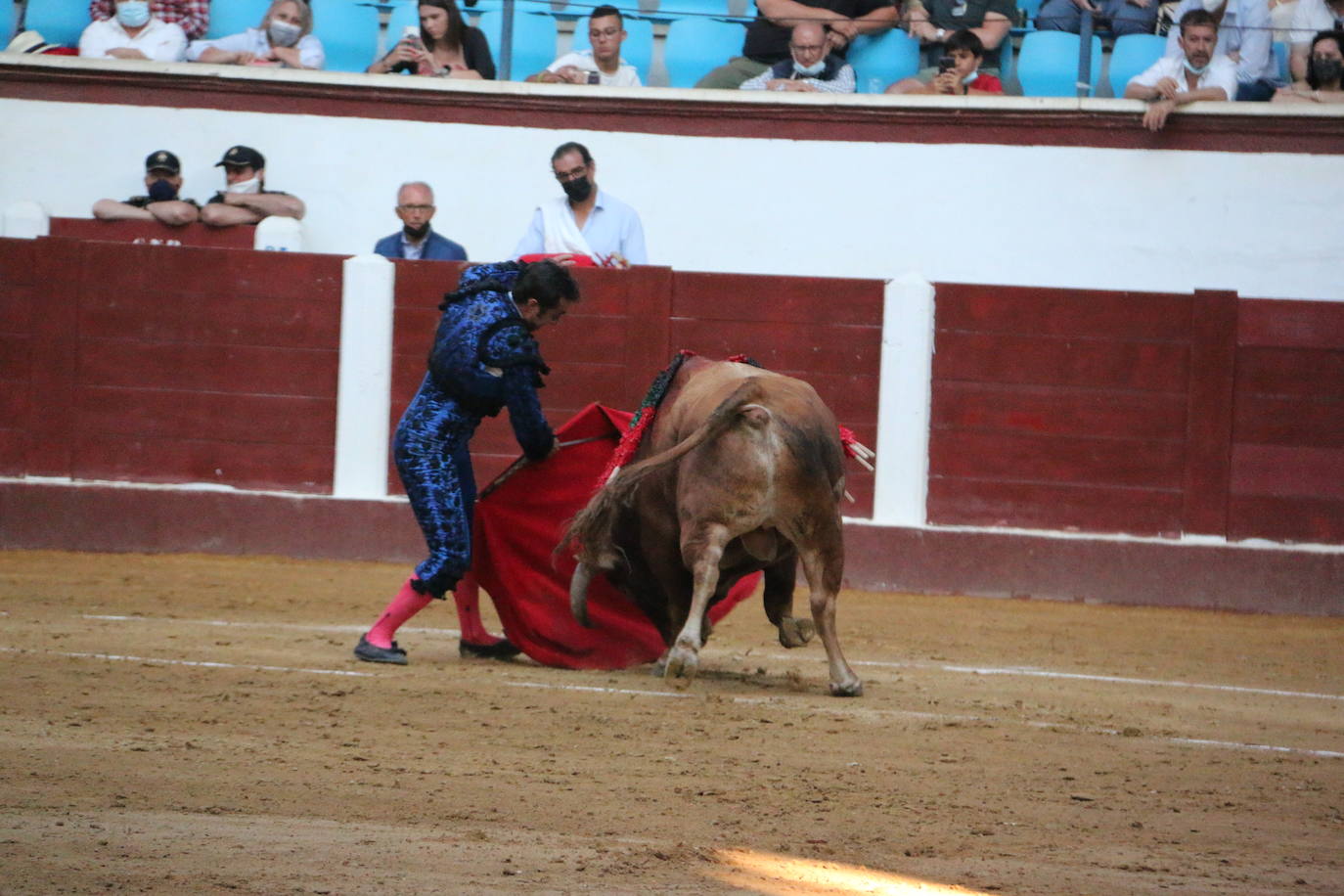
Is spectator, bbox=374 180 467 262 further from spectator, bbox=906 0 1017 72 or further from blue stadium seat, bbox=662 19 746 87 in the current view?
spectator, bbox=906 0 1017 72

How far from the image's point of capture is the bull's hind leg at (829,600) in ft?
15.7

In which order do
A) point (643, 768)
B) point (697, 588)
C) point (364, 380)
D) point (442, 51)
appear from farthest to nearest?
1. point (442, 51)
2. point (364, 380)
3. point (697, 588)
4. point (643, 768)

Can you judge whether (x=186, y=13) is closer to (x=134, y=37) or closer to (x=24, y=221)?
(x=134, y=37)

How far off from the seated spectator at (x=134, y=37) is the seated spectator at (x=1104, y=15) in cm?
493

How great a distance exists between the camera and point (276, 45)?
9.74m

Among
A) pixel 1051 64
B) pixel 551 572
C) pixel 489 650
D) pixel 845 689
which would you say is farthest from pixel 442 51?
pixel 845 689

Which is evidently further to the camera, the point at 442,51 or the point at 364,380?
the point at 442,51

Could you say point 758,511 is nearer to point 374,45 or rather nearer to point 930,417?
point 930,417

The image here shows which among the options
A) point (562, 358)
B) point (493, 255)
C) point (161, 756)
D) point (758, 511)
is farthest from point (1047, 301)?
point (161, 756)

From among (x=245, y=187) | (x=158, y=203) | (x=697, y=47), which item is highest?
(x=697, y=47)

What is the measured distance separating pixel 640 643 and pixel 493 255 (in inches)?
175

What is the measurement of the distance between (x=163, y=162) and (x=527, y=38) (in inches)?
A: 87.6

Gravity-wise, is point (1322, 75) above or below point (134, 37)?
below

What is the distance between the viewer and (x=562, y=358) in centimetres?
836
